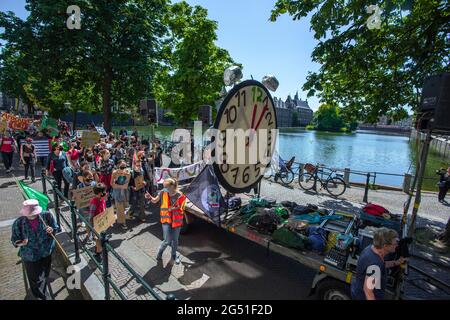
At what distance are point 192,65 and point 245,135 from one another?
17.9 meters

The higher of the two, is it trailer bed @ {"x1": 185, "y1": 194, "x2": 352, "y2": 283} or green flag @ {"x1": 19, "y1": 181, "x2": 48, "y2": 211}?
green flag @ {"x1": 19, "y1": 181, "x2": 48, "y2": 211}

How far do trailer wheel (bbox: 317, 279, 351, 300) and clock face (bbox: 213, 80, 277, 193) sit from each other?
2653 mm

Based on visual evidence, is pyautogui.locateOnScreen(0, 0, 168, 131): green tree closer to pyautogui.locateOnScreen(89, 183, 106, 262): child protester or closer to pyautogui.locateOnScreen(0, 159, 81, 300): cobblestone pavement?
pyautogui.locateOnScreen(0, 159, 81, 300): cobblestone pavement

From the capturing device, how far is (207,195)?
536cm

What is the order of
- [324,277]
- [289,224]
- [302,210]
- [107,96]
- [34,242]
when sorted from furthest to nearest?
[107,96], [302,210], [289,224], [324,277], [34,242]

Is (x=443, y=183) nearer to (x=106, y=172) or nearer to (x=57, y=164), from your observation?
(x=106, y=172)

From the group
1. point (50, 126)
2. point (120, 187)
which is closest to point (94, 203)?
point (120, 187)

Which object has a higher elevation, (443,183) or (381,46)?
(381,46)

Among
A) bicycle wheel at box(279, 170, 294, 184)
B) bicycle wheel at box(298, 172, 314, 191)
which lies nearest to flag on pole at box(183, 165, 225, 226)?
bicycle wheel at box(298, 172, 314, 191)

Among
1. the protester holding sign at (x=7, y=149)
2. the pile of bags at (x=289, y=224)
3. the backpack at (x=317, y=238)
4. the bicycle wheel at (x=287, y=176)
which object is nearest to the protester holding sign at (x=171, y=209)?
the pile of bags at (x=289, y=224)

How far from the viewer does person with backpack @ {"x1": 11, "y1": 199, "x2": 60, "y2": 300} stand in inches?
156

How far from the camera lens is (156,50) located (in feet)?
68.0

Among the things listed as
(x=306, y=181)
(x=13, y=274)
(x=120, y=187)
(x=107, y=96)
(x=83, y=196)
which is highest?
(x=107, y=96)
